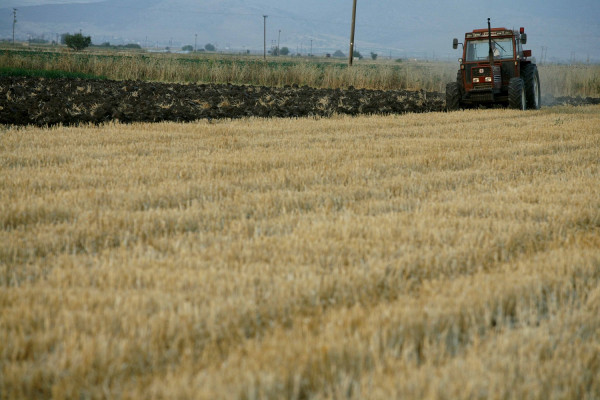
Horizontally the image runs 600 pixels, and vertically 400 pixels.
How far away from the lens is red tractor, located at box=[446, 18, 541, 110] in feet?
62.1

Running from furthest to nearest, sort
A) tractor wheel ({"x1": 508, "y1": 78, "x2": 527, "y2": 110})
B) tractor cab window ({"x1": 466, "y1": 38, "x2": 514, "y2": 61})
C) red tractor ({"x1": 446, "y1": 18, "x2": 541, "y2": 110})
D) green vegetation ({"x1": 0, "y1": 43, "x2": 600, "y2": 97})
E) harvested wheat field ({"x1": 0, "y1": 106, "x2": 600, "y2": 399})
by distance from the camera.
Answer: green vegetation ({"x1": 0, "y1": 43, "x2": 600, "y2": 97})
tractor cab window ({"x1": 466, "y1": 38, "x2": 514, "y2": 61})
red tractor ({"x1": 446, "y1": 18, "x2": 541, "y2": 110})
tractor wheel ({"x1": 508, "y1": 78, "x2": 527, "y2": 110})
harvested wheat field ({"x1": 0, "y1": 106, "x2": 600, "y2": 399})

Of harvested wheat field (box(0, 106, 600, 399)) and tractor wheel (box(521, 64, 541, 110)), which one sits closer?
harvested wheat field (box(0, 106, 600, 399))

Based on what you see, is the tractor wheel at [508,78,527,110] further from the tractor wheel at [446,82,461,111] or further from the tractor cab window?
the tractor wheel at [446,82,461,111]

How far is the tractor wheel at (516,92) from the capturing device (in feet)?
61.2

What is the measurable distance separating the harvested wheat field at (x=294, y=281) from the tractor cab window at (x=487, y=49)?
12.1 metres

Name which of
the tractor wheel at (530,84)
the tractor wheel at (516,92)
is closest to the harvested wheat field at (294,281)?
the tractor wheel at (516,92)

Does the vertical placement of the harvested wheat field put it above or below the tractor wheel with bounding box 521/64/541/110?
below

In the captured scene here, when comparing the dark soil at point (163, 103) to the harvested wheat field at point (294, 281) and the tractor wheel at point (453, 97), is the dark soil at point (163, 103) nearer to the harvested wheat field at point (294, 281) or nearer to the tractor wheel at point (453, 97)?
the tractor wheel at point (453, 97)

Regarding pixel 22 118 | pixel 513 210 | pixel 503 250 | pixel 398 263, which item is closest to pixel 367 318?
pixel 398 263

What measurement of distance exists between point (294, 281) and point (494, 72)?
55.3 ft

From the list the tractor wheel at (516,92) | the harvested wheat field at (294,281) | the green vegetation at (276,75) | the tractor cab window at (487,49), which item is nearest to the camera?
the harvested wheat field at (294,281)

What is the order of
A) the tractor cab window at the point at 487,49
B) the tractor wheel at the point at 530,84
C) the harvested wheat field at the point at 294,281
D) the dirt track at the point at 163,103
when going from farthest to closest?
the tractor wheel at the point at 530,84, the tractor cab window at the point at 487,49, the dirt track at the point at 163,103, the harvested wheat field at the point at 294,281

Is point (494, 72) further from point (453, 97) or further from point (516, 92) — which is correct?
point (453, 97)

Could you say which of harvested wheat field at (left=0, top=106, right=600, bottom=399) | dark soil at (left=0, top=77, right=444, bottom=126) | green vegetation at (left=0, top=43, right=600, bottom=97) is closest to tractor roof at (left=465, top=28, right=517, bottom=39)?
dark soil at (left=0, top=77, right=444, bottom=126)
